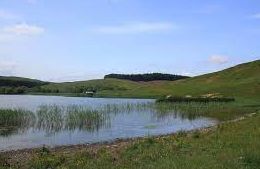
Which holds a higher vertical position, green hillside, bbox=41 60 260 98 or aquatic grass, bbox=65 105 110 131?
green hillside, bbox=41 60 260 98

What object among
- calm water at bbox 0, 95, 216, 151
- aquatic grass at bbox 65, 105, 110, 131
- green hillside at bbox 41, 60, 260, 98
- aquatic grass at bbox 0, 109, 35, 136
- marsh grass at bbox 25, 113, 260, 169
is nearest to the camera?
marsh grass at bbox 25, 113, 260, 169

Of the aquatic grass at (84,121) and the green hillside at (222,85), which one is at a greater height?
the green hillside at (222,85)

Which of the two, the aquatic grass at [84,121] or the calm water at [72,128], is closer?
the calm water at [72,128]

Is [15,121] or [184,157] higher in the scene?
[15,121]

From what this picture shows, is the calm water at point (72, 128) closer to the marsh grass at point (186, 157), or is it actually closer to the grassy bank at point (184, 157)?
the grassy bank at point (184, 157)

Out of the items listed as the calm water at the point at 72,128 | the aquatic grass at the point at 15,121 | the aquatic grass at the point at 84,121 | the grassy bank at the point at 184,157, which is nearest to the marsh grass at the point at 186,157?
the grassy bank at the point at 184,157

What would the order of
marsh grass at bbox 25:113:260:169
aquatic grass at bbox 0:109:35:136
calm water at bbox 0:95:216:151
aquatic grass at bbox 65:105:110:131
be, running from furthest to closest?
aquatic grass at bbox 65:105:110:131, aquatic grass at bbox 0:109:35:136, calm water at bbox 0:95:216:151, marsh grass at bbox 25:113:260:169

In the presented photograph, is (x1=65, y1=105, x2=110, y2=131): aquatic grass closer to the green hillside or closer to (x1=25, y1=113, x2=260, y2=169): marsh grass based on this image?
(x1=25, y1=113, x2=260, y2=169): marsh grass

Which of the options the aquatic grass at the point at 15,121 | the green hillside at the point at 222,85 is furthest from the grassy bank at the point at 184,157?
the green hillside at the point at 222,85

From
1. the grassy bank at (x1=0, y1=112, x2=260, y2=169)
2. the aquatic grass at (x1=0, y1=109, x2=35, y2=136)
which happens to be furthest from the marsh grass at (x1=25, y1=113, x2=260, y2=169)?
the aquatic grass at (x1=0, y1=109, x2=35, y2=136)

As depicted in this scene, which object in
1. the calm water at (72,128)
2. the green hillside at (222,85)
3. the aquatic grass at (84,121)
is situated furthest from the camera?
the green hillside at (222,85)

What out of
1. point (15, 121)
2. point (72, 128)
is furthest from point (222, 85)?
point (72, 128)

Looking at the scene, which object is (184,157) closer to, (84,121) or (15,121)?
(84,121)

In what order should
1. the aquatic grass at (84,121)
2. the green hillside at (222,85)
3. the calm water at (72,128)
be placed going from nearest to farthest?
the calm water at (72,128) → the aquatic grass at (84,121) → the green hillside at (222,85)
